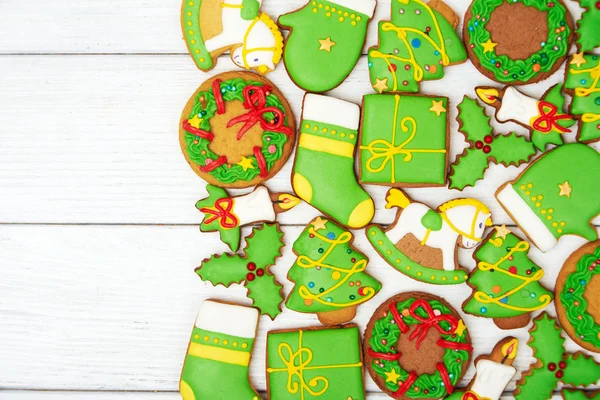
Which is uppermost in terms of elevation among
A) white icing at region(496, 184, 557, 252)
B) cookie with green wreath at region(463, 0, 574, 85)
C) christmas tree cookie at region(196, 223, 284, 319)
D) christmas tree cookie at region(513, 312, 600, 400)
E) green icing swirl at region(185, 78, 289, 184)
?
cookie with green wreath at region(463, 0, 574, 85)

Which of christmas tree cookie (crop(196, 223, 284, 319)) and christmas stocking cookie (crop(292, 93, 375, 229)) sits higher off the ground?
christmas stocking cookie (crop(292, 93, 375, 229))

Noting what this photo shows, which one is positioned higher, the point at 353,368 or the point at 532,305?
the point at 532,305

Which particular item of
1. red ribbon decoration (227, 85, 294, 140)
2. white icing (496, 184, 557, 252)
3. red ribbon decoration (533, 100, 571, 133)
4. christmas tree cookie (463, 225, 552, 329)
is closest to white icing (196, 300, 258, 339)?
red ribbon decoration (227, 85, 294, 140)

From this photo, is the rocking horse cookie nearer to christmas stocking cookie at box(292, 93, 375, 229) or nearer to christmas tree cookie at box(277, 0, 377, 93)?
christmas stocking cookie at box(292, 93, 375, 229)

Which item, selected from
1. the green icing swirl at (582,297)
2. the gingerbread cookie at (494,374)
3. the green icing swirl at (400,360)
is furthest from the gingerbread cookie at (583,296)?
the green icing swirl at (400,360)

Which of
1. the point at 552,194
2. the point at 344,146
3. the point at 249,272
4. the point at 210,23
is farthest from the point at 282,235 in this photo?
the point at 552,194

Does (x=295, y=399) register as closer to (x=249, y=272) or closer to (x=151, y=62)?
(x=249, y=272)
